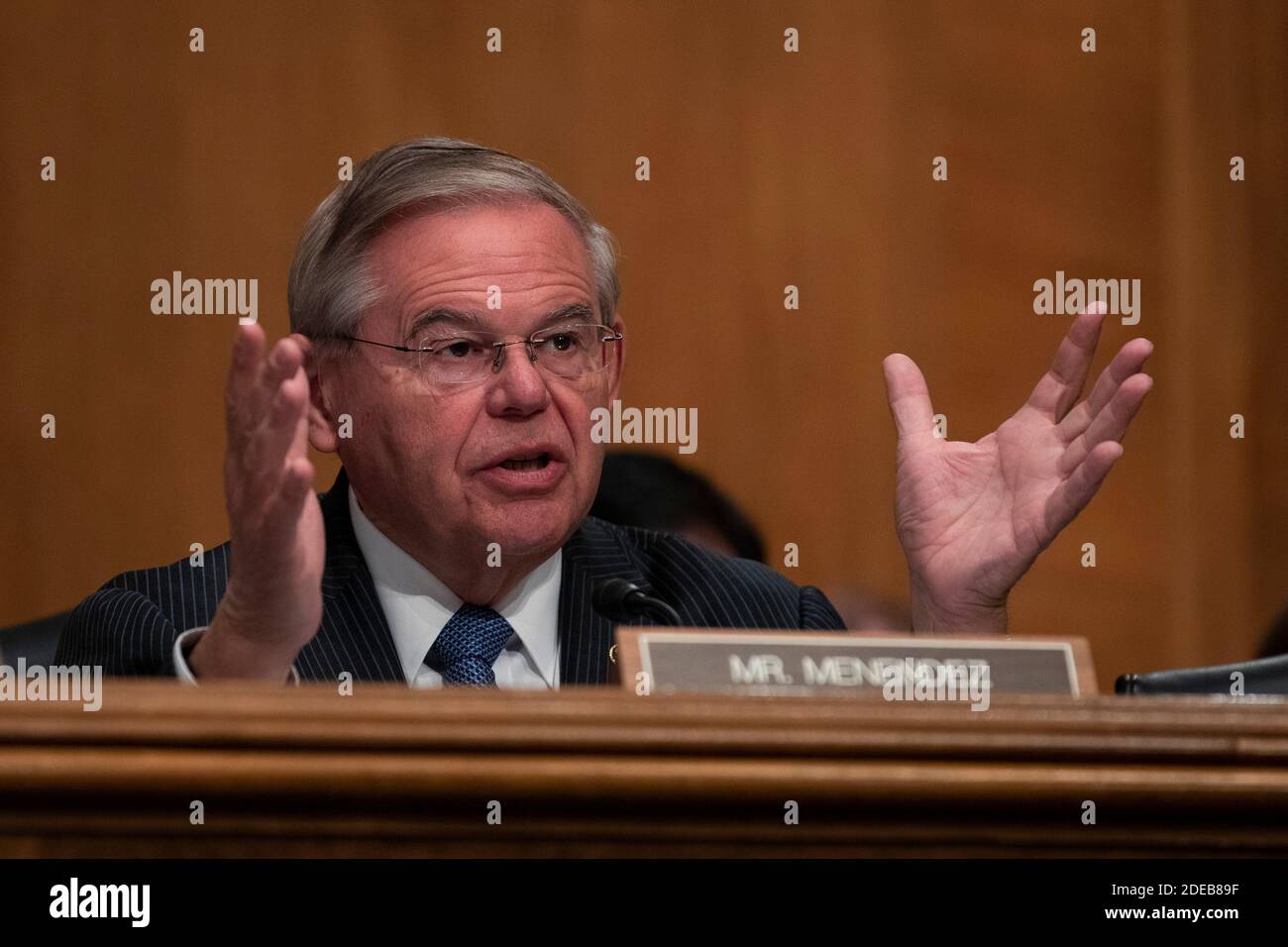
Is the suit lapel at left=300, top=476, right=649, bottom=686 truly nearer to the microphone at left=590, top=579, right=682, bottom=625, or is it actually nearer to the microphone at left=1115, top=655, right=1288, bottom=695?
the microphone at left=590, top=579, right=682, bottom=625

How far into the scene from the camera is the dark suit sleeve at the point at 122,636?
1.35 metres

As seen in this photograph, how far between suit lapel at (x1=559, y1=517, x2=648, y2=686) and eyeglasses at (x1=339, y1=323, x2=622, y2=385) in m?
0.19

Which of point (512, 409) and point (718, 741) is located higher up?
point (512, 409)

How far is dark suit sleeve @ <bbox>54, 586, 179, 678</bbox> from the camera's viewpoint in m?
1.35

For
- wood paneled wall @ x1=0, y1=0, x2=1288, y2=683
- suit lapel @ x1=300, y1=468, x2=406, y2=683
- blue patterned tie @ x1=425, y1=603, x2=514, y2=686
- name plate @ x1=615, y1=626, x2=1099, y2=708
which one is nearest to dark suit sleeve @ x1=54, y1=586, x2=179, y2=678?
suit lapel @ x1=300, y1=468, x2=406, y2=683

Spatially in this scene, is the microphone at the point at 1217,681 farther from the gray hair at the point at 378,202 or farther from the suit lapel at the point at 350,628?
the gray hair at the point at 378,202

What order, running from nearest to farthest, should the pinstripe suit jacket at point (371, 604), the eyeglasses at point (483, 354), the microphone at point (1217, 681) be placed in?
the microphone at point (1217, 681)
the pinstripe suit jacket at point (371, 604)
the eyeglasses at point (483, 354)

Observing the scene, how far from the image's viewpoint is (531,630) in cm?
162

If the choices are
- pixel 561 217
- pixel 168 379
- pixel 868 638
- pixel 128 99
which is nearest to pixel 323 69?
pixel 128 99

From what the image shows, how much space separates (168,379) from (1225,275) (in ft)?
7.05

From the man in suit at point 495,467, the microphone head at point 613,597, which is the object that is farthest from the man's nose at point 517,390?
the microphone head at point 613,597

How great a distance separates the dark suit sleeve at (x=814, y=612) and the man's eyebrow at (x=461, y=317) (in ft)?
1.27
